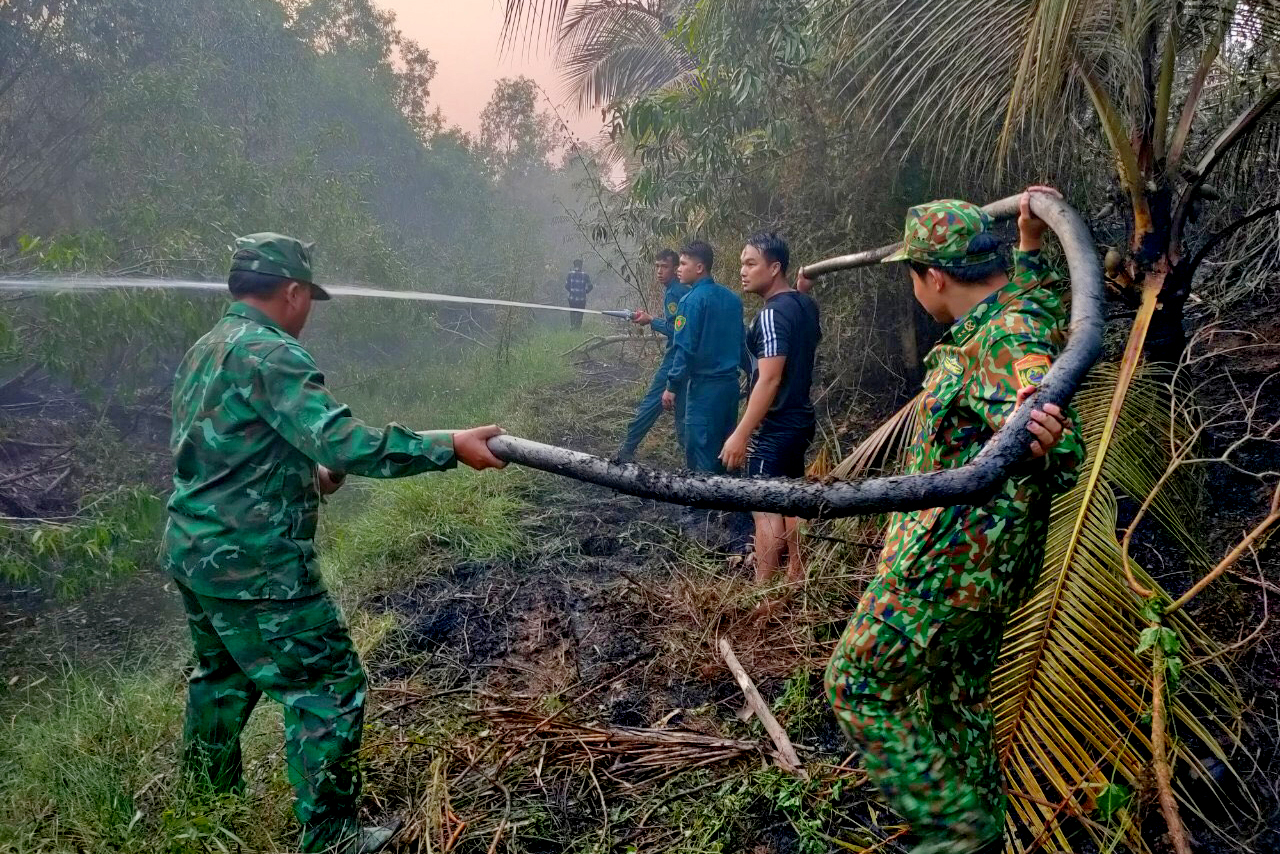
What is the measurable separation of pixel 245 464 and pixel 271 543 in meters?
0.24

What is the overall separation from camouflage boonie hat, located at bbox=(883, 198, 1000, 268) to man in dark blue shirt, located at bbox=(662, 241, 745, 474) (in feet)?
9.84

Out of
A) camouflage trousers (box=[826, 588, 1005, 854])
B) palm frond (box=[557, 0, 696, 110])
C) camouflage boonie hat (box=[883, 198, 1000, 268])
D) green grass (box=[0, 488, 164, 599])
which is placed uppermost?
palm frond (box=[557, 0, 696, 110])

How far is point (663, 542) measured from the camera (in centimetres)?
520

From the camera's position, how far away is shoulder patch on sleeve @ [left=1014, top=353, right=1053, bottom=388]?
1754 millimetres

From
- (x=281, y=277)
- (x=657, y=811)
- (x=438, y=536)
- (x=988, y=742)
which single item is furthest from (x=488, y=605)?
(x=988, y=742)

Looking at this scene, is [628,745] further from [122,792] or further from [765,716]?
[122,792]

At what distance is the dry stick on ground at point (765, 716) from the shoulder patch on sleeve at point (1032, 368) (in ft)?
5.18

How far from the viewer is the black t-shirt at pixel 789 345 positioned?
12.7ft

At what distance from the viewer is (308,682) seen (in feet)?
7.61

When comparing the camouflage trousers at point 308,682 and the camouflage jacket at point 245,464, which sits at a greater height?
the camouflage jacket at point 245,464

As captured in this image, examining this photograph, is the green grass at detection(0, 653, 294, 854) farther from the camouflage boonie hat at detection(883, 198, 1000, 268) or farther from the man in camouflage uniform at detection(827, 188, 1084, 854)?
the camouflage boonie hat at detection(883, 198, 1000, 268)

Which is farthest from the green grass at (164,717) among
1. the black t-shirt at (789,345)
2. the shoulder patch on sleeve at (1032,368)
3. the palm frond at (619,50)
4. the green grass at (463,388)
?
the palm frond at (619,50)

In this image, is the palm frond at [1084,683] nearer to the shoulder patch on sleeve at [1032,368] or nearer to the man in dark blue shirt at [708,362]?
the shoulder patch on sleeve at [1032,368]

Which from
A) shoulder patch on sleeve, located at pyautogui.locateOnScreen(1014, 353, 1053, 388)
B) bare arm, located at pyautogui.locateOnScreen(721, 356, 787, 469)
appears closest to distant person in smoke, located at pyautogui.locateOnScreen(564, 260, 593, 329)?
bare arm, located at pyautogui.locateOnScreen(721, 356, 787, 469)
